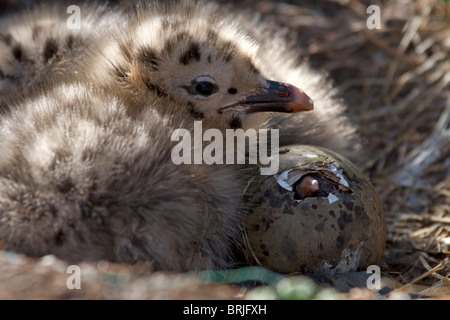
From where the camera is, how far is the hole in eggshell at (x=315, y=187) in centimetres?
219

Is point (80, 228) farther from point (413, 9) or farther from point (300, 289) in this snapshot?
point (413, 9)

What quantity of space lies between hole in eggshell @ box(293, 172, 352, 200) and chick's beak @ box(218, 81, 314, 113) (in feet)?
0.92

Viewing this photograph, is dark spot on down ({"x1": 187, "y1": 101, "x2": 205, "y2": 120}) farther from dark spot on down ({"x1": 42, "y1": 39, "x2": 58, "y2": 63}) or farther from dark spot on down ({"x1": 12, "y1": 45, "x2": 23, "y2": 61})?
dark spot on down ({"x1": 12, "y1": 45, "x2": 23, "y2": 61})

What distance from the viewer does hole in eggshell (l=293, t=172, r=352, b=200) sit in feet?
7.17

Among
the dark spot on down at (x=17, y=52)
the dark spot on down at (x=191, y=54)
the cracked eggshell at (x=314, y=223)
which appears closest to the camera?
the cracked eggshell at (x=314, y=223)

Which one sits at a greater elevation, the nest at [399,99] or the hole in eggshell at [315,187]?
the nest at [399,99]

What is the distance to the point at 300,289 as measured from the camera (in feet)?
5.88

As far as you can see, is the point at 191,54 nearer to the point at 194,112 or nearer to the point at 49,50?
the point at 194,112

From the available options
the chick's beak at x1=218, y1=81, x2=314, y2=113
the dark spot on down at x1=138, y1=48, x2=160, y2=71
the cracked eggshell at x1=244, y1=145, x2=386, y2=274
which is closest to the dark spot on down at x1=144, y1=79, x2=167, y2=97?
the dark spot on down at x1=138, y1=48, x2=160, y2=71

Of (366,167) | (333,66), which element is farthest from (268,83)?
(333,66)

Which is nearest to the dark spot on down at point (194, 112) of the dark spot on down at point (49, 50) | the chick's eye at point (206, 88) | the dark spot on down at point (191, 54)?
the chick's eye at point (206, 88)

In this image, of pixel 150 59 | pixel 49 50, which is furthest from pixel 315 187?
pixel 49 50

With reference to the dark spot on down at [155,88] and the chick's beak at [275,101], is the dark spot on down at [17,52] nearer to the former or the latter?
the dark spot on down at [155,88]
